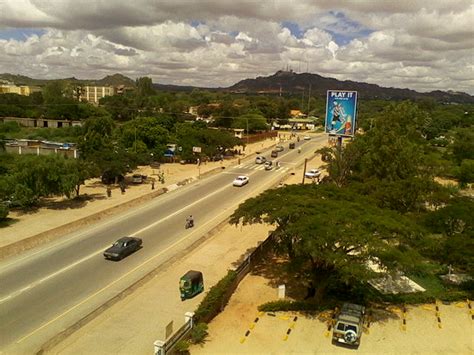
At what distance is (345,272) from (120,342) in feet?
36.7

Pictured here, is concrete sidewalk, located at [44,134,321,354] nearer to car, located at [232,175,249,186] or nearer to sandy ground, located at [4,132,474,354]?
sandy ground, located at [4,132,474,354]

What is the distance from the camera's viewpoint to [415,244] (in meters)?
23.3

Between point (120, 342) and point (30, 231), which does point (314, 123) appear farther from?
point (120, 342)

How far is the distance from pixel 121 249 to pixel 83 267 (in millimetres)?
2781

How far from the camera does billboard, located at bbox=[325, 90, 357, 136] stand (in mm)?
50188

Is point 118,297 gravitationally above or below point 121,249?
below

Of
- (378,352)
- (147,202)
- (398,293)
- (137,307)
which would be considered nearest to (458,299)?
(398,293)

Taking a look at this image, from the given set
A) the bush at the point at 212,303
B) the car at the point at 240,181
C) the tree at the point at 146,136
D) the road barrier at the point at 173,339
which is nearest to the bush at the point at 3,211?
the bush at the point at 212,303

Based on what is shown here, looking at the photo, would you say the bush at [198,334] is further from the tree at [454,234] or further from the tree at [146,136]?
the tree at [146,136]

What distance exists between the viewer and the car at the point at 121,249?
28.8 meters

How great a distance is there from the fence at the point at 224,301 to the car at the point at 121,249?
28.3 feet

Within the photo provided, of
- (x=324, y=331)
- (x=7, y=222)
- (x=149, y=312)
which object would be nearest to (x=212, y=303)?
(x=149, y=312)

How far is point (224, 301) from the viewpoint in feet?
75.8

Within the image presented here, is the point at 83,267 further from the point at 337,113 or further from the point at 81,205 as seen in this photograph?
the point at 337,113
